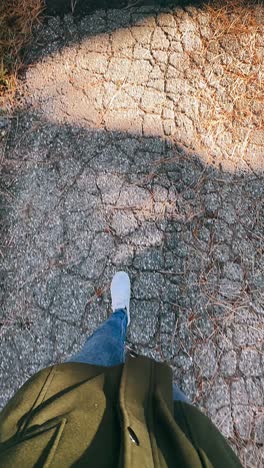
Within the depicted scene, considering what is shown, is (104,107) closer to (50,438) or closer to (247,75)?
(247,75)

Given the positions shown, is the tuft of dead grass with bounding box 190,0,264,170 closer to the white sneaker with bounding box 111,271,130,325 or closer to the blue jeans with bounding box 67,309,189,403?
the white sneaker with bounding box 111,271,130,325

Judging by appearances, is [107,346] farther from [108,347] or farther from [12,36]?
[12,36]

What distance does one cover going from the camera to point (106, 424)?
1.20 metres

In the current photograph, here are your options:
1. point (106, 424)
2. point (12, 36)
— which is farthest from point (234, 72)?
point (106, 424)

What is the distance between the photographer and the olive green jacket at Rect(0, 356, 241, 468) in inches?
42.8

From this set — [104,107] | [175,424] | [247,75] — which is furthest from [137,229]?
[175,424]

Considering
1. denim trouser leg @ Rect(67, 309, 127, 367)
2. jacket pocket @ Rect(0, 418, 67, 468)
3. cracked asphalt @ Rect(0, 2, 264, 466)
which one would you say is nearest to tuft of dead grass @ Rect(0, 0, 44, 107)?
cracked asphalt @ Rect(0, 2, 264, 466)

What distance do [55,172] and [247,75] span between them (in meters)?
0.96

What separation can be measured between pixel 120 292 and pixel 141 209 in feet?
1.27

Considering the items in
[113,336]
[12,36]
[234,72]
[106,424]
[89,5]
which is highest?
[89,5]

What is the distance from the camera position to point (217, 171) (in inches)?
87.3

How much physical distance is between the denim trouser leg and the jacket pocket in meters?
0.45

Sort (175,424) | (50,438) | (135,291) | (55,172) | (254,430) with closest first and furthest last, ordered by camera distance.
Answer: (50,438) < (175,424) < (254,430) < (135,291) < (55,172)

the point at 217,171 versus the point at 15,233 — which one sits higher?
the point at 217,171
